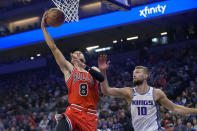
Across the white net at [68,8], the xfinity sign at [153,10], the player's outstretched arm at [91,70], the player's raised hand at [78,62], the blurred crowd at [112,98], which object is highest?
the xfinity sign at [153,10]

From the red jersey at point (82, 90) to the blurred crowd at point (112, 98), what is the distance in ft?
16.1

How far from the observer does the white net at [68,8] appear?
28.4ft

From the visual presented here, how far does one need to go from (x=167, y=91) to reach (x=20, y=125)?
7139 millimetres

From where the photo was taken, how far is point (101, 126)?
11594mm

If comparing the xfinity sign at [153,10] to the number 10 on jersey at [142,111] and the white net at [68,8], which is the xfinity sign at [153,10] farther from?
the number 10 on jersey at [142,111]

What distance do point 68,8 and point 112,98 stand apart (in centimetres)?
596

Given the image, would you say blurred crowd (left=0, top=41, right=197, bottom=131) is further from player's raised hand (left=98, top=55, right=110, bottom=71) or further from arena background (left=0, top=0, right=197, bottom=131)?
player's raised hand (left=98, top=55, right=110, bottom=71)

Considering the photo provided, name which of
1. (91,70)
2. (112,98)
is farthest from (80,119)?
(112,98)

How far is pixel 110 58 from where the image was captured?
19500 mm

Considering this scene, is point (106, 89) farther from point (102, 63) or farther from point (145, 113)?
point (145, 113)

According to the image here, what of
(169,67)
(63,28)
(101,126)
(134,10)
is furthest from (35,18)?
(101,126)

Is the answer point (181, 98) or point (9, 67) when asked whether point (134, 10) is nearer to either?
point (181, 98)

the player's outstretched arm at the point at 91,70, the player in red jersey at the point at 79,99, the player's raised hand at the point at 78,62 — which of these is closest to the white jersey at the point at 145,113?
the player in red jersey at the point at 79,99

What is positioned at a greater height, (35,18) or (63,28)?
(35,18)
